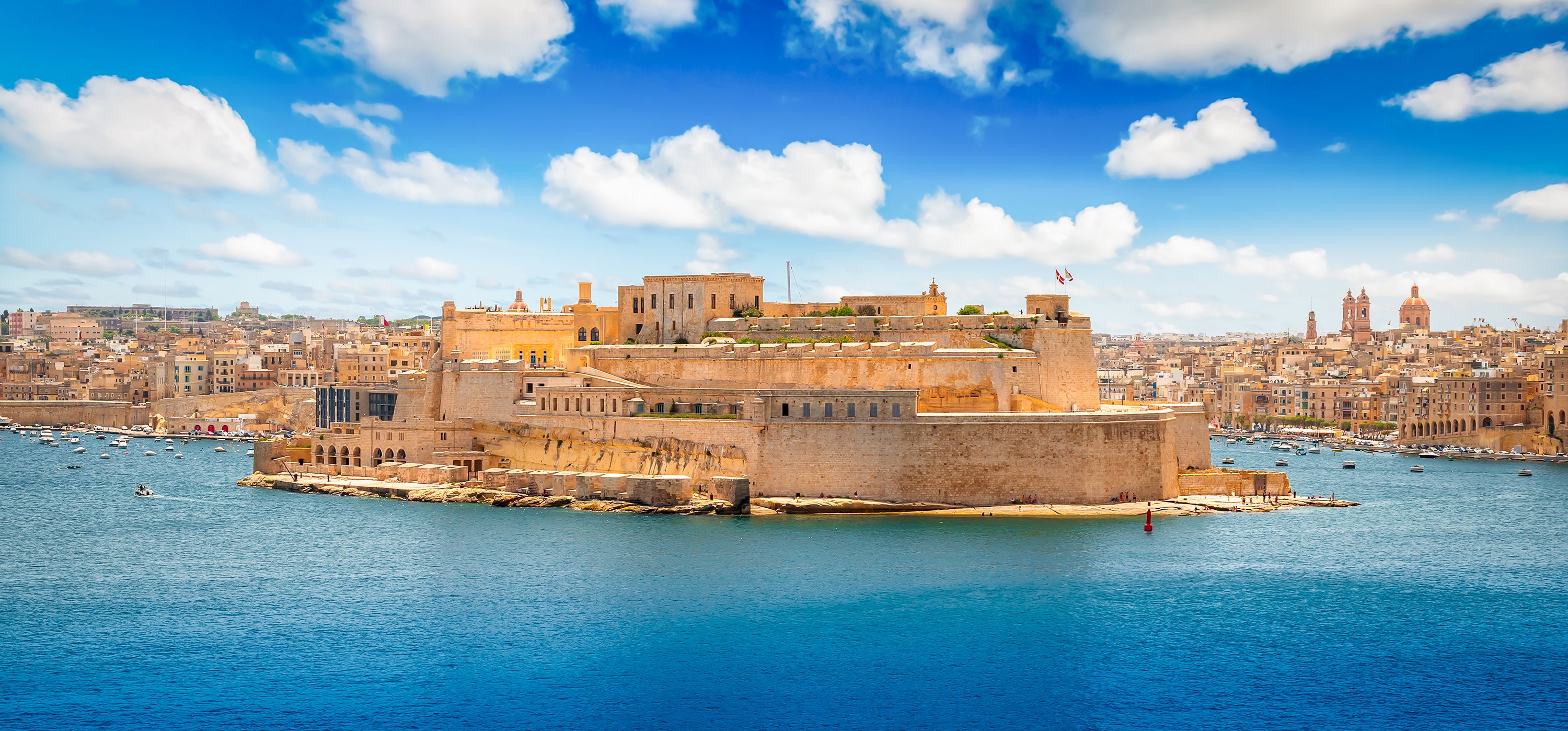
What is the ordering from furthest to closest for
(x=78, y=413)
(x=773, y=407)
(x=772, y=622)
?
(x=78, y=413)
(x=773, y=407)
(x=772, y=622)

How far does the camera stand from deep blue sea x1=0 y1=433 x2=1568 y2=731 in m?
20.6

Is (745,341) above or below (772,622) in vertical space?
above

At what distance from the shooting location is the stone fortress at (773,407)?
37625 mm

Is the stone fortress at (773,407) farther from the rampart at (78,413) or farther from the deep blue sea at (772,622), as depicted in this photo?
the rampart at (78,413)

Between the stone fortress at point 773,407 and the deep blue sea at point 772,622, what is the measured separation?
2.23m

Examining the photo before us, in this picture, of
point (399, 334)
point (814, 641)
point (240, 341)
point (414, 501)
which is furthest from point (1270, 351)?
point (814, 641)

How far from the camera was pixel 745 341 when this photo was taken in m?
46.5

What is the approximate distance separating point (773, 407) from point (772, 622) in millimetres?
14353

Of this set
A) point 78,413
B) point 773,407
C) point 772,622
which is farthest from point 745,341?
point 78,413

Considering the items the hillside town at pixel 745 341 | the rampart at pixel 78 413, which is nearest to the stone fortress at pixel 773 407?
the hillside town at pixel 745 341

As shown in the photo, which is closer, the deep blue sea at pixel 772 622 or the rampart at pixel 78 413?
the deep blue sea at pixel 772 622

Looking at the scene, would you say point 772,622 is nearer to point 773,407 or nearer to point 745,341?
point 773,407

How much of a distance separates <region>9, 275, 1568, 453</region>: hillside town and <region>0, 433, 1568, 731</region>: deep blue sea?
10.9 m

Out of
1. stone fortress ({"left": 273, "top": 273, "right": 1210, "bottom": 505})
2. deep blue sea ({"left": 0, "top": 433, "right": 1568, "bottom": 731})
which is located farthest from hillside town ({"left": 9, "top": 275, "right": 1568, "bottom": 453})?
deep blue sea ({"left": 0, "top": 433, "right": 1568, "bottom": 731})
